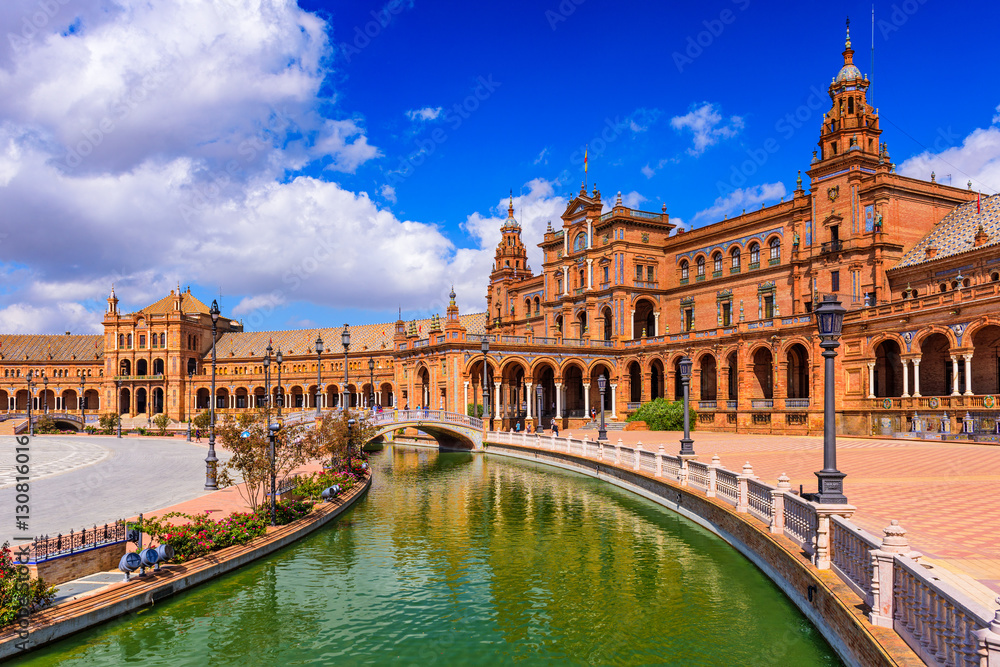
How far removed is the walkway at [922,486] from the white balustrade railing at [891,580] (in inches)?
→ 47.5

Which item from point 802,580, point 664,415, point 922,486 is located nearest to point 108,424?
point 664,415

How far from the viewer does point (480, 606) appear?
1320cm

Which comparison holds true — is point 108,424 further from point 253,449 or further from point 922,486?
point 922,486

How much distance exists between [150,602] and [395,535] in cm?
797

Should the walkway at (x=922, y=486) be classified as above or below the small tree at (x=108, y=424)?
above

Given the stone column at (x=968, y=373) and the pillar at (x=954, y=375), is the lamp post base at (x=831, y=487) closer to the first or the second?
the stone column at (x=968, y=373)

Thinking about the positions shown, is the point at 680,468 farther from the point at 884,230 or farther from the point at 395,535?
the point at 884,230

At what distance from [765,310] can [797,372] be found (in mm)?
6790

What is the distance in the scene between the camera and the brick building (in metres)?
37.7

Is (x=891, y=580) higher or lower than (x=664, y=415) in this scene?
higher

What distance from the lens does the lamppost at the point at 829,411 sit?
1097cm

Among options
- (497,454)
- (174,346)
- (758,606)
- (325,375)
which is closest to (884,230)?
(497,454)

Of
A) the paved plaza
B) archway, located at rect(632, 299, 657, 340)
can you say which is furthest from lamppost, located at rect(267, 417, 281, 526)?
archway, located at rect(632, 299, 657, 340)

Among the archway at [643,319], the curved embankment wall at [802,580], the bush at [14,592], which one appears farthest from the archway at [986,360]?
the bush at [14,592]
